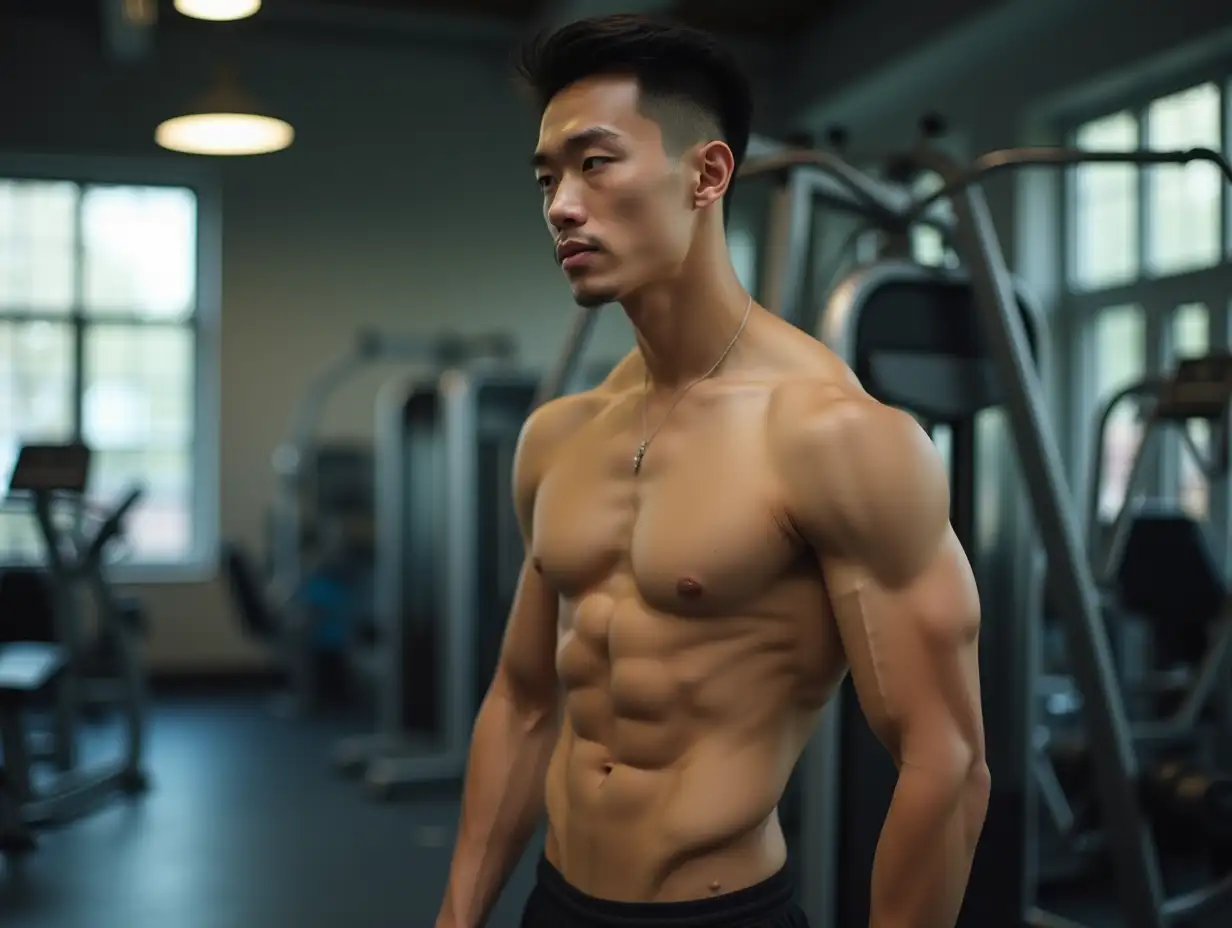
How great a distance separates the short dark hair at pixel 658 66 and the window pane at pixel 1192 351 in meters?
4.63

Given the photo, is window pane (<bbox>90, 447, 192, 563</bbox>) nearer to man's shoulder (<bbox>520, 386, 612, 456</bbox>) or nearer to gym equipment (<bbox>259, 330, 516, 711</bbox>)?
gym equipment (<bbox>259, 330, 516, 711</bbox>)

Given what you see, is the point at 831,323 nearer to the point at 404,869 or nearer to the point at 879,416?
the point at 879,416

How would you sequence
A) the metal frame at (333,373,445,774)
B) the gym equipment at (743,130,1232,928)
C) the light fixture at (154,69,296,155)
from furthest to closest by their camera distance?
the metal frame at (333,373,445,774) → the light fixture at (154,69,296,155) → the gym equipment at (743,130,1232,928)

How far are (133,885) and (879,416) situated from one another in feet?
10.4

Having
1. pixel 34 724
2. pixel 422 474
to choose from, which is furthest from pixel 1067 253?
pixel 34 724

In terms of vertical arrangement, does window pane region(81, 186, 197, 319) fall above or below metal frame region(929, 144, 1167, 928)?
above

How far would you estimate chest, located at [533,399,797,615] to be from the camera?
3.51ft

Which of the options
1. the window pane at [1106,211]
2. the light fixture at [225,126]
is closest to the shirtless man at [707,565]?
the light fixture at [225,126]

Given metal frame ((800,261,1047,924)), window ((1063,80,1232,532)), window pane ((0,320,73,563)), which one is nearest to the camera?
metal frame ((800,261,1047,924))

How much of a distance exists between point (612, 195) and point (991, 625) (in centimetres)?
184

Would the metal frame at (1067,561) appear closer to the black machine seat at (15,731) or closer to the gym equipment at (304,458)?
the black machine seat at (15,731)

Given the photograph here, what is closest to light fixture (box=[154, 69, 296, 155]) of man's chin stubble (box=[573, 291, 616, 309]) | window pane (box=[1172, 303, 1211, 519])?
man's chin stubble (box=[573, 291, 616, 309])

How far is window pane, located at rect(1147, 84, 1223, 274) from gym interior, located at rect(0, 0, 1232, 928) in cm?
2

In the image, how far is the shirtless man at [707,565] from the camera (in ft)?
3.34
